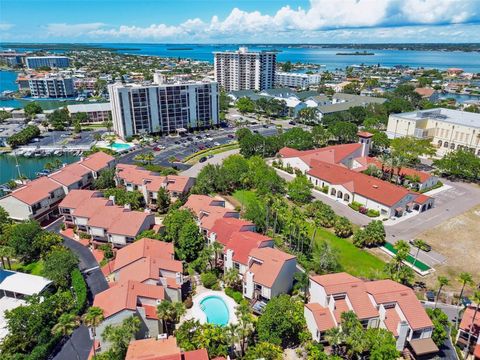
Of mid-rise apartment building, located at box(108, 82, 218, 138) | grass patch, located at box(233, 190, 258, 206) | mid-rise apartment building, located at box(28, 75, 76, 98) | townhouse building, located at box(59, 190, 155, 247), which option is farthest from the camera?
mid-rise apartment building, located at box(28, 75, 76, 98)

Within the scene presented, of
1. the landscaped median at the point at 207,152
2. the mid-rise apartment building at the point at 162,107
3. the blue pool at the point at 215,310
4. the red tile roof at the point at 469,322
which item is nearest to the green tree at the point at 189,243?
the blue pool at the point at 215,310

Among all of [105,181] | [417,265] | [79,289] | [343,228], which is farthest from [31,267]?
[417,265]

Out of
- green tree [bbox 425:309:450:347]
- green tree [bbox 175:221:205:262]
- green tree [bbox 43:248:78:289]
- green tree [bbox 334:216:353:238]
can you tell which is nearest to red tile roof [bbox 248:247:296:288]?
green tree [bbox 175:221:205:262]

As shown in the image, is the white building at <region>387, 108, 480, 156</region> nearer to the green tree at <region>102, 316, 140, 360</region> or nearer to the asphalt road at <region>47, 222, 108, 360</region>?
the asphalt road at <region>47, 222, 108, 360</region>

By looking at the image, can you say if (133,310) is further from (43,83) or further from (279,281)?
(43,83)

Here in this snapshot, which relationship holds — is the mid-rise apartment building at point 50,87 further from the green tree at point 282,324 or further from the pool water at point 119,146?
the green tree at point 282,324

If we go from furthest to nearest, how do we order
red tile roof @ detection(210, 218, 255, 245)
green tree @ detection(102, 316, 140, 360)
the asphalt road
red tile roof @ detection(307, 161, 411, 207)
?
red tile roof @ detection(307, 161, 411, 207), red tile roof @ detection(210, 218, 255, 245), the asphalt road, green tree @ detection(102, 316, 140, 360)

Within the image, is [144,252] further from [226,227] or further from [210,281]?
→ [226,227]
